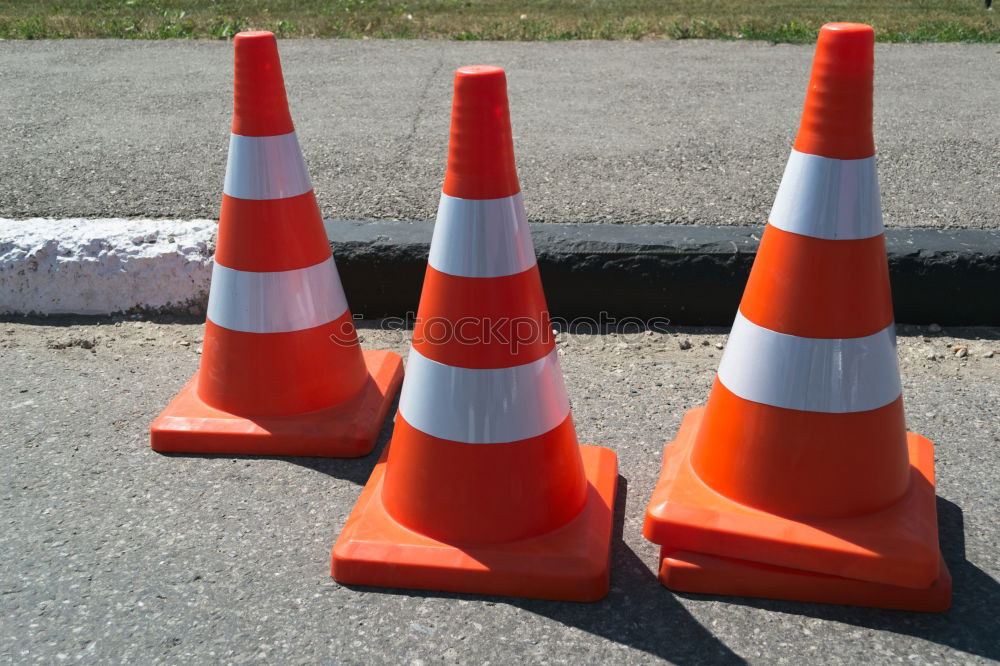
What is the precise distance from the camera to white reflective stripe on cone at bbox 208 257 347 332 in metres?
3.26

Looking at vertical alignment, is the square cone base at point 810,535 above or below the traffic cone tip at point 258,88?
below

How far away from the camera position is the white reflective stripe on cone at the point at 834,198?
7.92 feet

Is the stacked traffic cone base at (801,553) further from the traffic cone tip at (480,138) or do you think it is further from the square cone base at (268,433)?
the square cone base at (268,433)

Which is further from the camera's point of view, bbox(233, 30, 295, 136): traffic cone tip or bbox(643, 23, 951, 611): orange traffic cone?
bbox(233, 30, 295, 136): traffic cone tip

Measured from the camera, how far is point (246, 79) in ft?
10.2

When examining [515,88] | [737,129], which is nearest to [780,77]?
[737,129]

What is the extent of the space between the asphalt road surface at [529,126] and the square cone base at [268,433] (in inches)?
63.9

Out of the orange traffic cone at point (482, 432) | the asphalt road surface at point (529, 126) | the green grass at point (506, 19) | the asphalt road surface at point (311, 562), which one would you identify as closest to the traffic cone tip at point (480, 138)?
the orange traffic cone at point (482, 432)

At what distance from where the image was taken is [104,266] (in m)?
4.25

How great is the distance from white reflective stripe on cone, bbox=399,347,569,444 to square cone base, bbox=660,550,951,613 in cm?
53

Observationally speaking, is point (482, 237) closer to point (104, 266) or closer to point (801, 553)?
point (801, 553)

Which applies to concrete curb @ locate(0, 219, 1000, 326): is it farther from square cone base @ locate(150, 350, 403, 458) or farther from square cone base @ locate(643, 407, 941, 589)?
square cone base @ locate(643, 407, 941, 589)

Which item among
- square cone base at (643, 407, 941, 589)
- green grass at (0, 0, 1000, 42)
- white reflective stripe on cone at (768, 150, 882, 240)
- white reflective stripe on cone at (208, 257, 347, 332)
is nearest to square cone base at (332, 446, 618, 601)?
square cone base at (643, 407, 941, 589)

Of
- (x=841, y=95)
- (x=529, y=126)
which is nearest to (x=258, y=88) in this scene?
(x=841, y=95)
